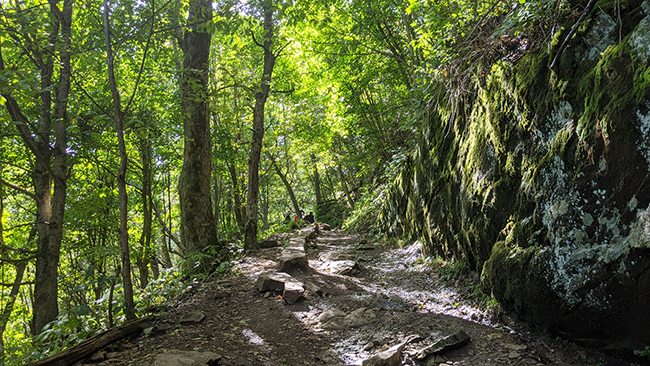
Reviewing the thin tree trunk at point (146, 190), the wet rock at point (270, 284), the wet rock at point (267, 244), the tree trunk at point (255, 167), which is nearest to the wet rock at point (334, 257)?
the wet rock at point (267, 244)

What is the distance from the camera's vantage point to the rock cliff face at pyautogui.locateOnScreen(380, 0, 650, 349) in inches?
101

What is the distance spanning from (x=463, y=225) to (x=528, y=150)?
1.53 meters

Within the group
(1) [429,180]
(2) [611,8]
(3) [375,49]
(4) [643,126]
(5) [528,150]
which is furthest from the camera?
(3) [375,49]

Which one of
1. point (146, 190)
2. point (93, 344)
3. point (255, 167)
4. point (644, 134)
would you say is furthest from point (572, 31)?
point (146, 190)

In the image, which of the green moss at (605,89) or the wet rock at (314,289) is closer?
the green moss at (605,89)

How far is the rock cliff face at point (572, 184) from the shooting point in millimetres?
2570

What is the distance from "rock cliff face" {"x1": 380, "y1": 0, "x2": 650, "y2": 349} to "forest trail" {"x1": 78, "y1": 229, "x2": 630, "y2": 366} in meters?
0.42

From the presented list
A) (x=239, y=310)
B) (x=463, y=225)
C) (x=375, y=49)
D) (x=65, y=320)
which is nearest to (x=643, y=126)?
(x=463, y=225)

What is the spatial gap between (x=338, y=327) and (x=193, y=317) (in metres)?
2.01

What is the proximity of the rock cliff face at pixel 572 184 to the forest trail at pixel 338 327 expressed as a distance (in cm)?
42

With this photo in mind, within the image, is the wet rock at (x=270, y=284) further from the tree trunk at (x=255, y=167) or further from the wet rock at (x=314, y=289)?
the tree trunk at (x=255, y=167)

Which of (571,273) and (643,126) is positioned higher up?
(643,126)

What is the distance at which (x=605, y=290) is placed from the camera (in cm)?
268

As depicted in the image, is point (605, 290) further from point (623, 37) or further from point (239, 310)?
point (239, 310)
